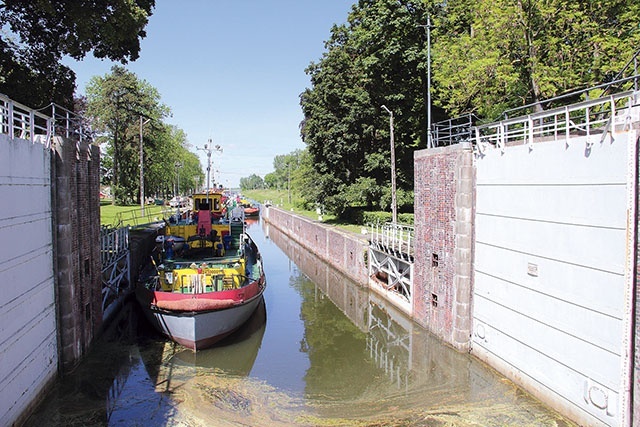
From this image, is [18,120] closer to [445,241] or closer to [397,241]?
[445,241]

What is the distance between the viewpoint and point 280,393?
11.6m

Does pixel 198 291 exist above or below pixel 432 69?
below

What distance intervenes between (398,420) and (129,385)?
6.51 metres

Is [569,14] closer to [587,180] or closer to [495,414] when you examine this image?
[587,180]

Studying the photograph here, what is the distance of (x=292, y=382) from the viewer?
12.4 meters

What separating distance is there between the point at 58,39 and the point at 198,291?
12.0 meters

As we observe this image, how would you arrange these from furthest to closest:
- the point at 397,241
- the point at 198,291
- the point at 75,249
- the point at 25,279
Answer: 1. the point at 397,241
2. the point at 198,291
3. the point at 75,249
4. the point at 25,279

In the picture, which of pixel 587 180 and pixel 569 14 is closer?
pixel 587 180

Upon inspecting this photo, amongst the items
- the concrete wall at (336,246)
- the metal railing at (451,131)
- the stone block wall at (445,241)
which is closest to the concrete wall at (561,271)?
the stone block wall at (445,241)

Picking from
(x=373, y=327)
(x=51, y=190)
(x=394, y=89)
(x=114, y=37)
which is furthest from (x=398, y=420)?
(x=394, y=89)

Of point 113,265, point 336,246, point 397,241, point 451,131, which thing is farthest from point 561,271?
point 336,246

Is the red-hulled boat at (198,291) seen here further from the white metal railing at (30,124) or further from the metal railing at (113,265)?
the white metal railing at (30,124)

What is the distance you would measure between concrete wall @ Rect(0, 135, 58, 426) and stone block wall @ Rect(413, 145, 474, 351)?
33.6ft

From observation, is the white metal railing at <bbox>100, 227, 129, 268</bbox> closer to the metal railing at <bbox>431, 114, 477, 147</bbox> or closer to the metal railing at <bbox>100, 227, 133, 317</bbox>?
the metal railing at <bbox>100, 227, 133, 317</bbox>
